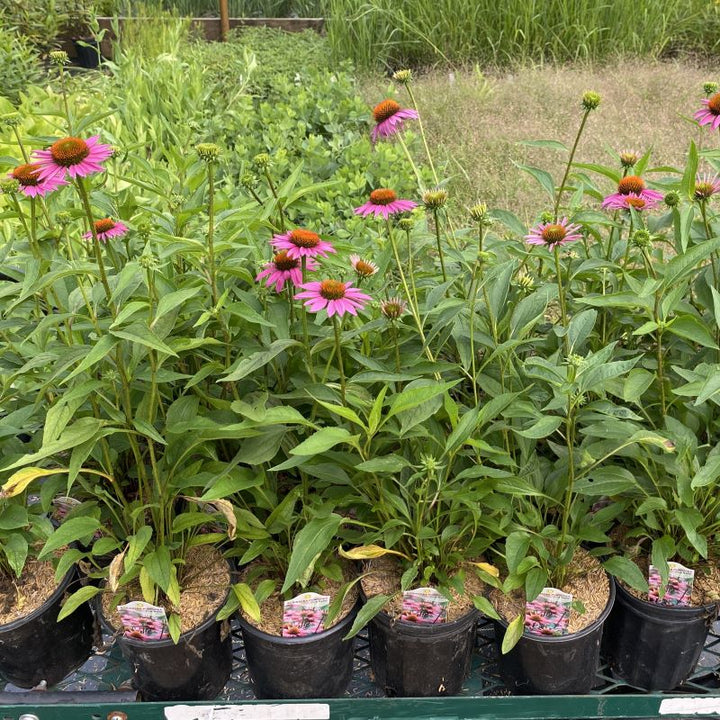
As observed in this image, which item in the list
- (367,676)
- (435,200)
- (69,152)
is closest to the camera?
(69,152)

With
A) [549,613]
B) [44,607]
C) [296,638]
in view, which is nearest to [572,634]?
[549,613]

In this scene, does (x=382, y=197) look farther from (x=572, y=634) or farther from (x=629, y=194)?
(x=572, y=634)

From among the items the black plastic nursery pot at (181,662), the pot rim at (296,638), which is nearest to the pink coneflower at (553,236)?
the pot rim at (296,638)

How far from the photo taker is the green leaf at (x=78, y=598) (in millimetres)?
1016

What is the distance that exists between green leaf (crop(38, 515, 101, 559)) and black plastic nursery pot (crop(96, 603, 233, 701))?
0.49 feet

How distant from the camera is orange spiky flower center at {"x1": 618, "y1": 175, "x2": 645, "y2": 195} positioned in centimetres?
105

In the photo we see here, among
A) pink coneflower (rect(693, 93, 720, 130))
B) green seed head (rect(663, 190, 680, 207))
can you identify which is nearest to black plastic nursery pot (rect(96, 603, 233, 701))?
green seed head (rect(663, 190, 680, 207))

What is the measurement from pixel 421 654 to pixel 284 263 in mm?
547

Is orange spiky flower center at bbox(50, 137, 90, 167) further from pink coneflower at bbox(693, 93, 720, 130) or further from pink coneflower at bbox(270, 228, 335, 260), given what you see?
pink coneflower at bbox(693, 93, 720, 130)

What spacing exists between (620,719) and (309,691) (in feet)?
1.49

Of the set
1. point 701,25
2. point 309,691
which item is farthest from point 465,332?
point 701,25

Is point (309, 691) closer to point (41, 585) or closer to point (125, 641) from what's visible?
point (125, 641)

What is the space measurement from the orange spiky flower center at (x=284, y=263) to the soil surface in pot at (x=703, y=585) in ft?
2.02

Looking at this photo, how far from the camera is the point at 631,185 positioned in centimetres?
105
